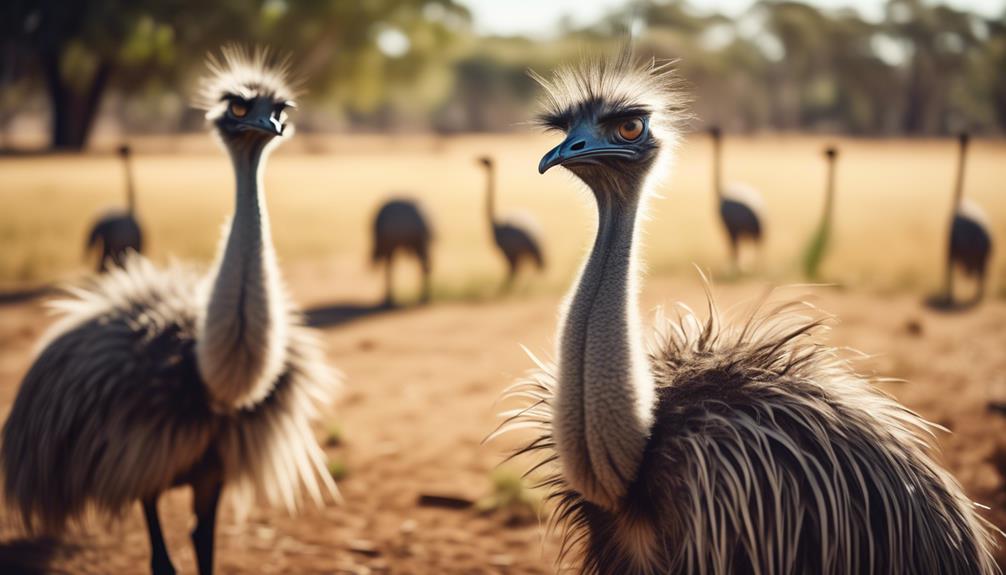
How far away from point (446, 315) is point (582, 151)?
8401mm

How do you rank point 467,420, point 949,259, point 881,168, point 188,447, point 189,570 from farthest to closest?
1. point 881,168
2. point 949,259
3. point 467,420
4. point 189,570
5. point 188,447

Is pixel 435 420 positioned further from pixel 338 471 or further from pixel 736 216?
pixel 736 216

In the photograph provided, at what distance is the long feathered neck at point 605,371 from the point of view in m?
2.50

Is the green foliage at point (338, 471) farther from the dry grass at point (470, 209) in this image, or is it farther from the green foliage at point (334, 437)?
the dry grass at point (470, 209)

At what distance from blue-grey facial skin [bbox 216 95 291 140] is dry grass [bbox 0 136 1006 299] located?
3.83ft

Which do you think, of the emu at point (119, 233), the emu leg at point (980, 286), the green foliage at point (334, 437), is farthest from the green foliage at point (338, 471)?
the emu leg at point (980, 286)

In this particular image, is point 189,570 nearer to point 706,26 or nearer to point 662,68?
point 662,68

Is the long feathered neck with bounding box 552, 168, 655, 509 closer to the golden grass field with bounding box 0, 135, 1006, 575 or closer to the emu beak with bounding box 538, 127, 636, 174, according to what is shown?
the emu beak with bounding box 538, 127, 636, 174

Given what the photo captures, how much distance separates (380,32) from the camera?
117 feet

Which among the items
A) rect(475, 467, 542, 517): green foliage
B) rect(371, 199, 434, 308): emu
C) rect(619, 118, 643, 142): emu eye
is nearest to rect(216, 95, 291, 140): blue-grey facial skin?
rect(619, 118, 643, 142): emu eye

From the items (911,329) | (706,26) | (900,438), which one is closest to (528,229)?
(911,329)

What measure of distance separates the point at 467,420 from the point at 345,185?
18.6 meters

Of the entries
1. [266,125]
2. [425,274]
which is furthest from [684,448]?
[425,274]

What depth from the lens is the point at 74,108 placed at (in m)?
28.8
